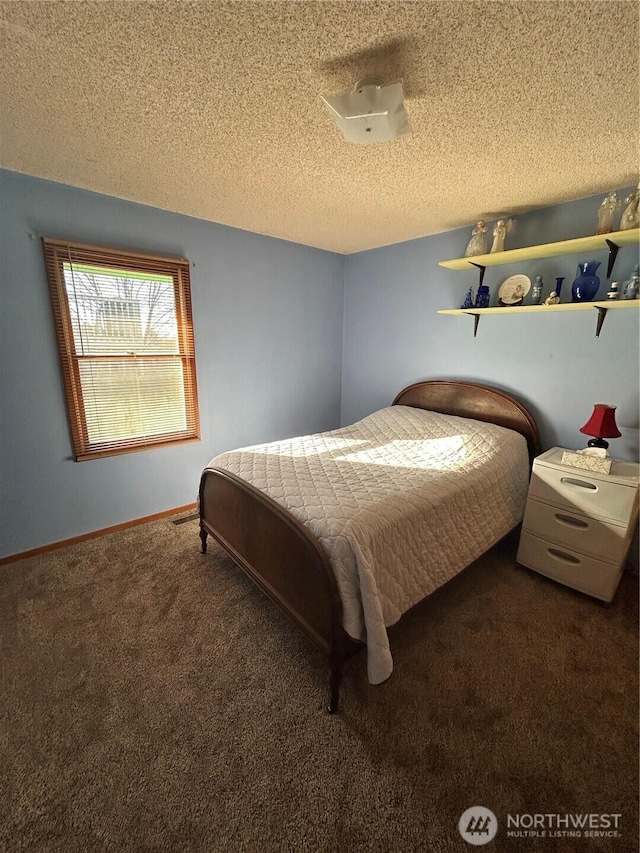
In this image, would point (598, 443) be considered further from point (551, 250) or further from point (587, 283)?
point (551, 250)

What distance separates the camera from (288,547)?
1.50 meters

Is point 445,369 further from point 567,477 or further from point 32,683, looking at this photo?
point 32,683

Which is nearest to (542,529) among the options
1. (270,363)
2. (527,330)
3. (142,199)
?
(527,330)

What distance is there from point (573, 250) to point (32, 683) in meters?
3.65

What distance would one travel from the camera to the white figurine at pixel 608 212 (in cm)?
189

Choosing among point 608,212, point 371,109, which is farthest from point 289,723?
point 608,212

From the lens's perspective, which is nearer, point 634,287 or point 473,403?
point 634,287

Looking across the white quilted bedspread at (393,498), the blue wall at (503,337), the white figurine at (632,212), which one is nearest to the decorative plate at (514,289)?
the blue wall at (503,337)

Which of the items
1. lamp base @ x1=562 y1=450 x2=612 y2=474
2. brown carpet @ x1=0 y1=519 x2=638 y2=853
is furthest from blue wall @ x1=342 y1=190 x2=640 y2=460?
brown carpet @ x1=0 y1=519 x2=638 y2=853

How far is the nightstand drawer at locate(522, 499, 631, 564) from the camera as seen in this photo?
182cm

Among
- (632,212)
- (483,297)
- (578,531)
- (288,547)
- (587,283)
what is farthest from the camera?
(483,297)

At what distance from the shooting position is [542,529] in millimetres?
2078

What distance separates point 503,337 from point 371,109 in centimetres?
186

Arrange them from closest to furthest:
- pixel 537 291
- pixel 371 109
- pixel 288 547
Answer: pixel 371 109 < pixel 288 547 < pixel 537 291
